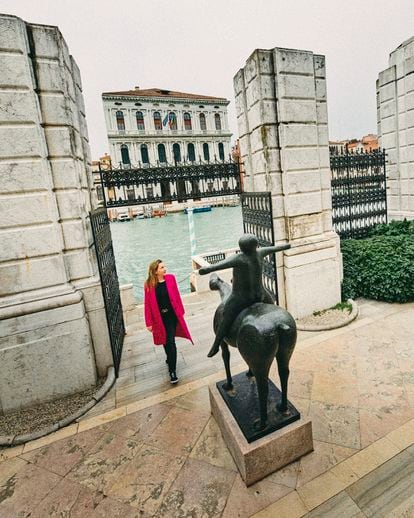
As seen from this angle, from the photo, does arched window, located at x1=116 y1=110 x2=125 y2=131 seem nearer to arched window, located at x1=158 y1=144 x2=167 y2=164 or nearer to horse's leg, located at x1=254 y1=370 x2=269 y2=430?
arched window, located at x1=158 y1=144 x2=167 y2=164

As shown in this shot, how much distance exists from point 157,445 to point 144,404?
2.98 feet

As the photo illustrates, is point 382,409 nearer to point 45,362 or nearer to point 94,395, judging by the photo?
point 94,395

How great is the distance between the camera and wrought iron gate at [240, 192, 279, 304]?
6.57m

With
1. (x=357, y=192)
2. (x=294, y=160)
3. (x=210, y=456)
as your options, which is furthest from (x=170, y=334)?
(x=357, y=192)

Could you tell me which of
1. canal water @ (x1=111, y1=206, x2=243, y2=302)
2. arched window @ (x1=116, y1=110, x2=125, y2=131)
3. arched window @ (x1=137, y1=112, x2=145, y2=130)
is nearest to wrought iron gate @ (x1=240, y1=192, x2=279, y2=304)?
canal water @ (x1=111, y1=206, x2=243, y2=302)

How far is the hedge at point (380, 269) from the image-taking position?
728 cm

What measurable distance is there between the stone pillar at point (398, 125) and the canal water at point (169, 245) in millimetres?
9343

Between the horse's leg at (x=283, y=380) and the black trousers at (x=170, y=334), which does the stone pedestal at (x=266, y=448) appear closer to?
the horse's leg at (x=283, y=380)

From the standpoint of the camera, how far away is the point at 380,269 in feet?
25.1

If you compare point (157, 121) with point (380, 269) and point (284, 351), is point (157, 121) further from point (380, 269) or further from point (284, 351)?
point (284, 351)

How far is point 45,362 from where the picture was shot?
15.9 ft

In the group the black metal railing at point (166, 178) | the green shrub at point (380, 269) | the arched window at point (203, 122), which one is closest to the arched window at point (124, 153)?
the arched window at point (203, 122)

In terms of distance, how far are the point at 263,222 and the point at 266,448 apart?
4.73 meters

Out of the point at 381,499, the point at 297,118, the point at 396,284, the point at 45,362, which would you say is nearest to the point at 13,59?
the point at 45,362
